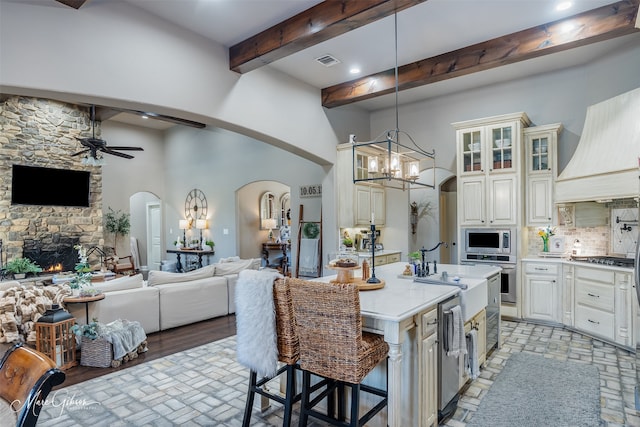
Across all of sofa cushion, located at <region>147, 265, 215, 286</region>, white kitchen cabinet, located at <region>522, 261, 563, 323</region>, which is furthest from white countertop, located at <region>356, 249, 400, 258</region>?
sofa cushion, located at <region>147, 265, 215, 286</region>

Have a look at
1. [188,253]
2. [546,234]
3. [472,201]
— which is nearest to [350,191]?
[472,201]

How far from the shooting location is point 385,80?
213 inches

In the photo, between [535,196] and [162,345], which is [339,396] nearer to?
[162,345]

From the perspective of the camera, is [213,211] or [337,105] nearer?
[337,105]

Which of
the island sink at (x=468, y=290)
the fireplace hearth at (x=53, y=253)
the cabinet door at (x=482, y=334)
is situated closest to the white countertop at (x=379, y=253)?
the cabinet door at (x=482, y=334)

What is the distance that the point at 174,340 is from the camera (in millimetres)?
4516

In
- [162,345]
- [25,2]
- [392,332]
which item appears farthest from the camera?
[162,345]

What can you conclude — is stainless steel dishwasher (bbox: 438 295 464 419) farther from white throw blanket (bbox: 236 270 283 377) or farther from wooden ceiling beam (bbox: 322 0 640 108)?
wooden ceiling beam (bbox: 322 0 640 108)

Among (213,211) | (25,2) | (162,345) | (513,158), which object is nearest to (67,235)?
(213,211)

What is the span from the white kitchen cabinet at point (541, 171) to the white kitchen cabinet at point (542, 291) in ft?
2.21

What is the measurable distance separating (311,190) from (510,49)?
4.49 metres

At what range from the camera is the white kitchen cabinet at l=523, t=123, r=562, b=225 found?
518 cm

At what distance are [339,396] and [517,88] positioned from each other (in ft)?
17.8

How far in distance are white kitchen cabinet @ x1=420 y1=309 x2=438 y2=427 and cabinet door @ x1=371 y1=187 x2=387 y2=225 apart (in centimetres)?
429
